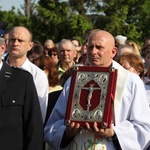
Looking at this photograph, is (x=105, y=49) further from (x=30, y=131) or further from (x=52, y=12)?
(x=52, y=12)

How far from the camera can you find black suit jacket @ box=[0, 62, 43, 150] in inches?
182

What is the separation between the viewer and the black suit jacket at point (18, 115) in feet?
15.1

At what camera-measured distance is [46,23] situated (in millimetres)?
41219

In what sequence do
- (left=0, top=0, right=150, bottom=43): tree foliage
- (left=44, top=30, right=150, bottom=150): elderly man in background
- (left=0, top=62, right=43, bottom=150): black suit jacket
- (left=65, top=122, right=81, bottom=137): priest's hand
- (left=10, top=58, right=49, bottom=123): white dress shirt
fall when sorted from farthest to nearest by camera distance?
1. (left=0, top=0, right=150, bottom=43): tree foliage
2. (left=10, top=58, right=49, bottom=123): white dress shirt
3. (left=44, top=30, right=150, bottom=150): elderly man in background
4. (left=65, top=122, right=81, bottom=137): priest's hand
5. (left=0, top=62, right=43, bottom=150): black suit jacket

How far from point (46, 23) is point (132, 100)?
3640 centimetres

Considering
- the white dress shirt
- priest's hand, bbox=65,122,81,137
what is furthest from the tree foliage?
priest's hand, bbox=65,122,81,137

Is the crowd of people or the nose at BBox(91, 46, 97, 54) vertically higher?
the nose at BBox(91, 46, 97, 54)

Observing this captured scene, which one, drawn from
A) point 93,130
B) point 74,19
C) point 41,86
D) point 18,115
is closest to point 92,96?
point 93,130

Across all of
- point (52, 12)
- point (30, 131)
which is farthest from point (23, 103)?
point (52, 12)

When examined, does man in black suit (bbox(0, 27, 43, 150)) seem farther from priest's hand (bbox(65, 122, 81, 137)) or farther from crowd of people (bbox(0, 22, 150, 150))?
priest's hand (bbox(65, 122, 81, 137))

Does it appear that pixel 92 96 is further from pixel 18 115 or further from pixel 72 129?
pixel 18 115

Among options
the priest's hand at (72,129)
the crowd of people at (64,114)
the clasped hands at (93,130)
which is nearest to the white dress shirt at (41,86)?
the crowd of people at (64,114)

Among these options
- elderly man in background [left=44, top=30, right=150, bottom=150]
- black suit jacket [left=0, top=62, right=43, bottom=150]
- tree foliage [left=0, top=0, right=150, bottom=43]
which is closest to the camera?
black suit jacket [left=0, top=62, right=43, bottom=150]

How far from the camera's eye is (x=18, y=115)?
4.64 meters
